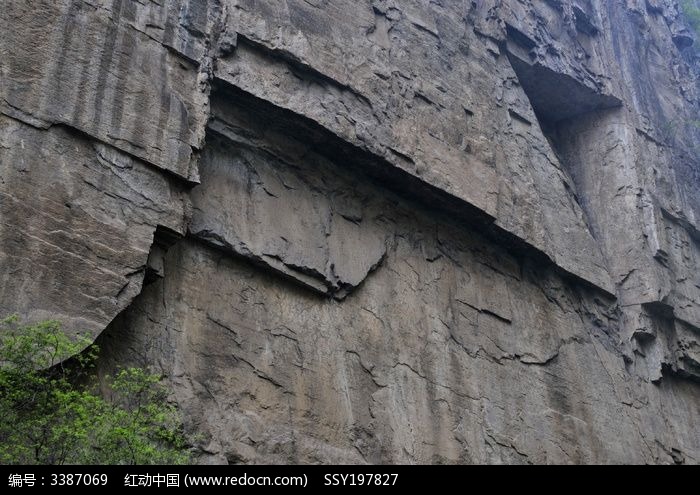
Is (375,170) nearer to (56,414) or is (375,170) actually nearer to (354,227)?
(354,227)

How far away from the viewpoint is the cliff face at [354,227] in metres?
8.71

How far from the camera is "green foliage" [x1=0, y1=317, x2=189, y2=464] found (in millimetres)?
7055

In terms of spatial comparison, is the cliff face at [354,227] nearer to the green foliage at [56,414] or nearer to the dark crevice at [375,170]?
the dark crevice at [375,170]

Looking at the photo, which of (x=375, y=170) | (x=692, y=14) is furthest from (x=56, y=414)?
(x=692, y=14)

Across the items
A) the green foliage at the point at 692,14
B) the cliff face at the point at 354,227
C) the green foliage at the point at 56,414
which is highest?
the green foliage at the point at 692,14

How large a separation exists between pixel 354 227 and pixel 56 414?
4.96 m

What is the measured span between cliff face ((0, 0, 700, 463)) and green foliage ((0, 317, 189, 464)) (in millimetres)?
489

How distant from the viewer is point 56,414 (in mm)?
7289

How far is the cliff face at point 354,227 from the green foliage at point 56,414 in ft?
1.61

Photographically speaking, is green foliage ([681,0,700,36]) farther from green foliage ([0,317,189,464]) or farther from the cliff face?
green foliage ([0,317,189,464])

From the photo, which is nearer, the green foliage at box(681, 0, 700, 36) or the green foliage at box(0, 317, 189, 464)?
the green foliage at box(0, 317, 189, 464)

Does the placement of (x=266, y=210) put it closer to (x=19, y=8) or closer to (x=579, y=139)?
(x=19, y=8)

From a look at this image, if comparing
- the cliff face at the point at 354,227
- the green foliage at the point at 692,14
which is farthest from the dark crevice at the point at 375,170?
the green foliage at the point at 692,14

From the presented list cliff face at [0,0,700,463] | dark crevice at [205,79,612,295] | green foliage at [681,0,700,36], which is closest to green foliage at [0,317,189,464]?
cliff face at [0,0,700,463]
